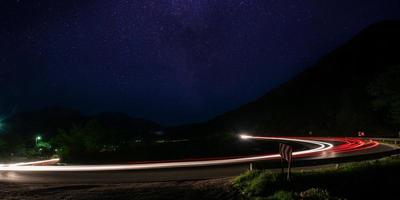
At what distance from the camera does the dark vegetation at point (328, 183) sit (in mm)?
14961

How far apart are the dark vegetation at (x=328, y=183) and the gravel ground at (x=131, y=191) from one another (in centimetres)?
93

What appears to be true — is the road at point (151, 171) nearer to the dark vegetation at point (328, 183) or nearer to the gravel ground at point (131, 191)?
the dark vegetation at point (328, 183)

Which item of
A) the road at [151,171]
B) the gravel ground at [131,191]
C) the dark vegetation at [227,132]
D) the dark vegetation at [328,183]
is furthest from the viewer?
the dark vegetation at [227,132]

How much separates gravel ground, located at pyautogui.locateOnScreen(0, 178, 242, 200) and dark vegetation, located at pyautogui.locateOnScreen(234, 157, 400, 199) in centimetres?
93

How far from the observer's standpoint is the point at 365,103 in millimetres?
139625

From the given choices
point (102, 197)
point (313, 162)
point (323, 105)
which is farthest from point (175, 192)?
point (323, 105)

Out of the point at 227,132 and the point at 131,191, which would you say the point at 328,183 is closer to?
the point at 131,191

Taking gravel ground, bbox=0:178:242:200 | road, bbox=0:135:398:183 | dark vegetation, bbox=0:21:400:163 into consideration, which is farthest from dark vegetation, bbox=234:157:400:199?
dark vegetation, bbox=0:21:400:163

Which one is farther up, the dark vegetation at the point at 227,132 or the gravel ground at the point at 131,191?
the dark vegetation at the point at 227,132

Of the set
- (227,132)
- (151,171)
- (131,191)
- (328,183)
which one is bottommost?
(328,183)

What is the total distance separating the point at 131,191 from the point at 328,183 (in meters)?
8.01

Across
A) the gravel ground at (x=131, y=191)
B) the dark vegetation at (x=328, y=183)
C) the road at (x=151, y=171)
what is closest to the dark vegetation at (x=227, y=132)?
the road at (x=151, y=171)

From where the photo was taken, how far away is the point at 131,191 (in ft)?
55.5

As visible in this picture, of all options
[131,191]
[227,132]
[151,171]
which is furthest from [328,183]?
[227,132]
